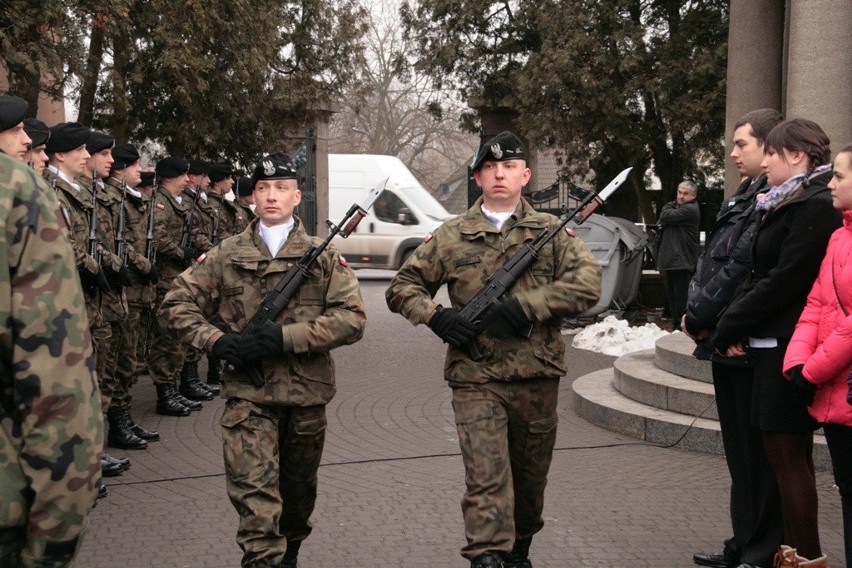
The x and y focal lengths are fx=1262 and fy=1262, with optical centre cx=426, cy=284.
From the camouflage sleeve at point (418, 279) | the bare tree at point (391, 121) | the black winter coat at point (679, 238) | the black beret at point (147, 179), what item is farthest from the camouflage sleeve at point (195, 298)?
the bare tree at point (391, 121)

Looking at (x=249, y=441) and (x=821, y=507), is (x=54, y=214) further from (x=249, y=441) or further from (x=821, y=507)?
(x=821, y=507)

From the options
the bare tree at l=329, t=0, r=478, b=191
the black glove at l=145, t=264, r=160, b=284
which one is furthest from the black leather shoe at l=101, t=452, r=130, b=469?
the bare tree at l=329, t=0, r=478, b=191

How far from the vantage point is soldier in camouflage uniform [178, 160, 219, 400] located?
11.1 meters

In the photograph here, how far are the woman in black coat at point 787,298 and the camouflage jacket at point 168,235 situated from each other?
6.31 m

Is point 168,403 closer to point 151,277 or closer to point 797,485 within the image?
point 151,277

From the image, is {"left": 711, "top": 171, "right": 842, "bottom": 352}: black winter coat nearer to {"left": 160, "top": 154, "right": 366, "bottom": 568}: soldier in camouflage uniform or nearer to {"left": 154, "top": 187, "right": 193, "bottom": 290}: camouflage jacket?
{"left": 160, "top": 154, "right": 366, "bottom": 568}: soldier in camouflage uniform

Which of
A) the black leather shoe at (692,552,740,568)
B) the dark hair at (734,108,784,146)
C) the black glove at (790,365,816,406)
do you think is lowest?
the black leather shoe at (692,552,740,568)

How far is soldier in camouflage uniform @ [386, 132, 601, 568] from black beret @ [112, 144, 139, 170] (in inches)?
195

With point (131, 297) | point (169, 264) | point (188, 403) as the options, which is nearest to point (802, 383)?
point (131, 297)

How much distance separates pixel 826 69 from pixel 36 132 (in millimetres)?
6343

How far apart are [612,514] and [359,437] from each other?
2.82 m

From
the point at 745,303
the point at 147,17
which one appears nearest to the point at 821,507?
the point at 745,303

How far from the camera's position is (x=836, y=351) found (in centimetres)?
470

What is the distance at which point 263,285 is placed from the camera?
210 inches
